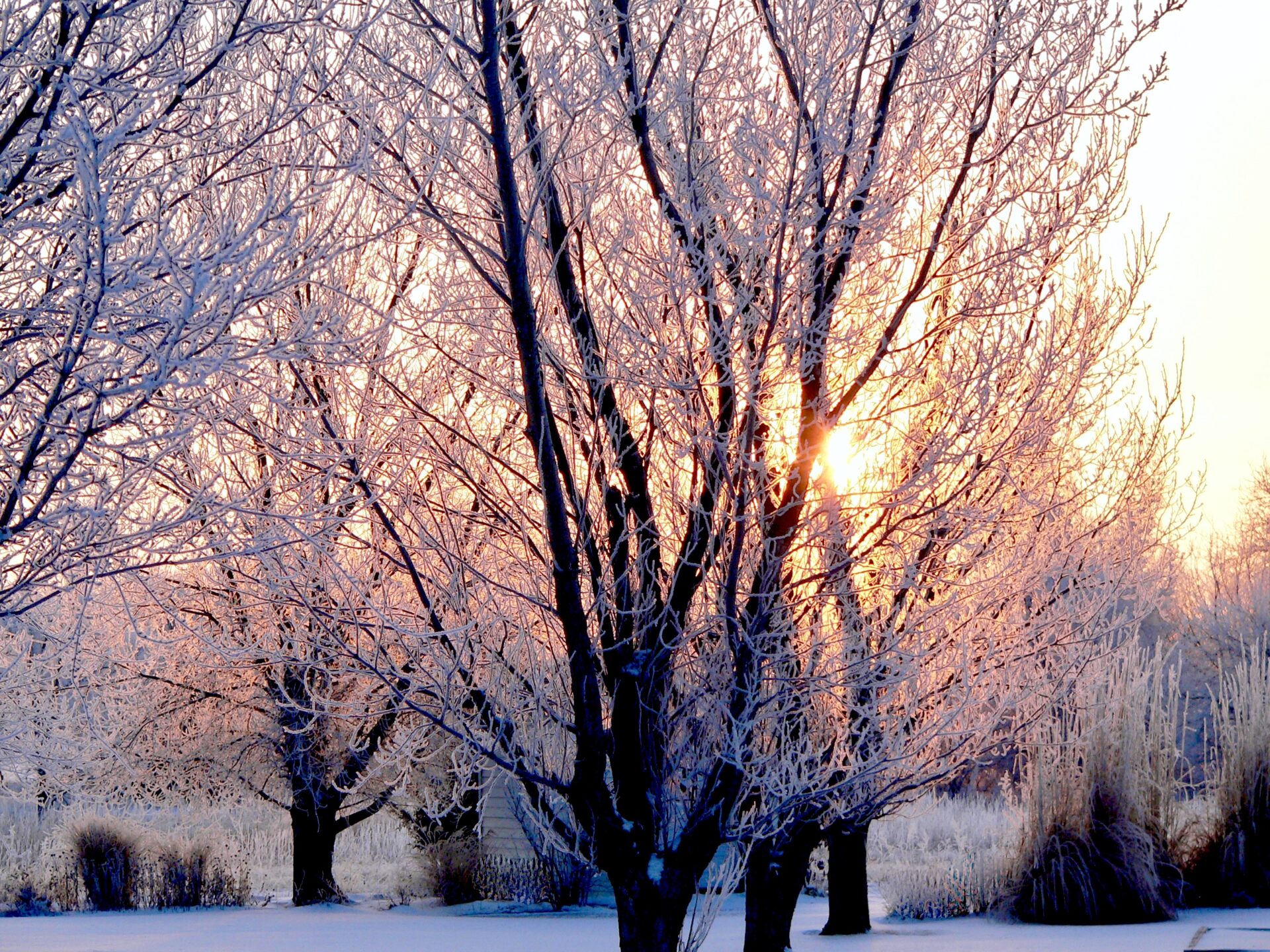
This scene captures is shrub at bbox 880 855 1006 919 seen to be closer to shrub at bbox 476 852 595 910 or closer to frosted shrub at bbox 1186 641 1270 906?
frosted shrub at bbox 1186 641 1270 906

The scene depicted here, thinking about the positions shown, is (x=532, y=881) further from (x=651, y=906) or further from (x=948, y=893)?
(x=651, y=906)

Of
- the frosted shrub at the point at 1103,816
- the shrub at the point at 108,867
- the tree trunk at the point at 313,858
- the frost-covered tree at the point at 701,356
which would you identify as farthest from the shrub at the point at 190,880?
Result: the frost-covered tree at the point at 701,356

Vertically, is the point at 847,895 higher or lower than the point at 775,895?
lower

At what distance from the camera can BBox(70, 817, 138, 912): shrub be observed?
14.6 metres

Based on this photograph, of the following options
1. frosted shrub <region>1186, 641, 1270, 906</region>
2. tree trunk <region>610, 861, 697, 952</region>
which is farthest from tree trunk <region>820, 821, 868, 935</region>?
tree trunk <region>610, 861, 697, 952</region>

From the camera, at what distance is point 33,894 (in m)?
14.9

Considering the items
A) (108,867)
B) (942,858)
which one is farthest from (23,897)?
(942,858)

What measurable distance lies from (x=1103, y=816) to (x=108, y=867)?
1042 cm

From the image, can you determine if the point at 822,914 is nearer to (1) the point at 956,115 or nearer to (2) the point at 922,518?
(2) the point at 922,518

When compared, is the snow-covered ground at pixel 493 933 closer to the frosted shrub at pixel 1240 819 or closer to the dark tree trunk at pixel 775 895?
the frosted shrub at pixel 1240 819

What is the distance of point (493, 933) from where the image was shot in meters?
12.1

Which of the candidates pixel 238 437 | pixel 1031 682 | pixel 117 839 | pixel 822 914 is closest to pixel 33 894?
pixel 117 839

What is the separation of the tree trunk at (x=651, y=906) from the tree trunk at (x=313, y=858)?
9806 millimetres

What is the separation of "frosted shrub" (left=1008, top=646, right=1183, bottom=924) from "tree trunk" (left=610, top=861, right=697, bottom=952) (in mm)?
5864
